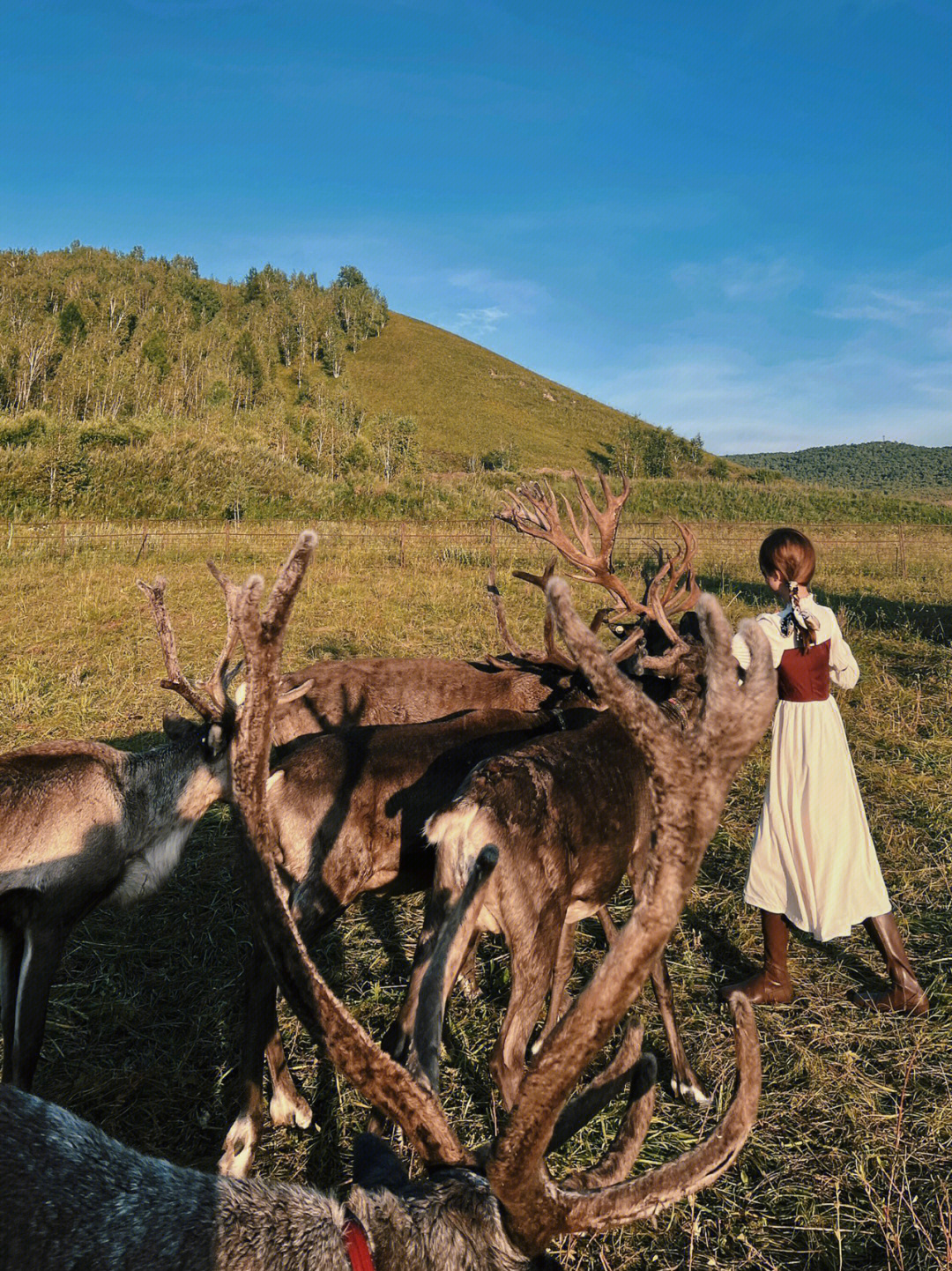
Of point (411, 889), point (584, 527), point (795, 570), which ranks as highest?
point (584, 527)

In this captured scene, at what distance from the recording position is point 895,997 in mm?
3793

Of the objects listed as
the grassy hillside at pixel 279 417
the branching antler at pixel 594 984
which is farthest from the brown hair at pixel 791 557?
the grassy hillside at pixel 279 417

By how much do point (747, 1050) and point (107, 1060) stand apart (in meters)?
3.24

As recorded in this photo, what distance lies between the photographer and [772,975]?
154 inches

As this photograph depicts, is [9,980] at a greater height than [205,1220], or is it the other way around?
[205,1220]

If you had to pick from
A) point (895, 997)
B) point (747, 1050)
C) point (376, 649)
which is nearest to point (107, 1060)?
point (747, 1050)

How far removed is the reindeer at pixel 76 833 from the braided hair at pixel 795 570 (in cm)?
270

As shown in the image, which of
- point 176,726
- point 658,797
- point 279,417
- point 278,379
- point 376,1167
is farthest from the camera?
point 278,379

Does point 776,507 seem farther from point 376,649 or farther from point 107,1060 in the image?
point 107,1060

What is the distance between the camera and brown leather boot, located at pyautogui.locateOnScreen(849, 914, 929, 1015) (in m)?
3.76

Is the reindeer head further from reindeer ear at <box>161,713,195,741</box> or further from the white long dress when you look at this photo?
reindeer ear at <box>161,713,195,741</box>

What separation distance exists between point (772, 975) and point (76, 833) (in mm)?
3453

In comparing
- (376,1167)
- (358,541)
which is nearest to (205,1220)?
(376,1167)

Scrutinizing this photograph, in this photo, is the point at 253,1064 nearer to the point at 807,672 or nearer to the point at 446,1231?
the point at 446,1231
